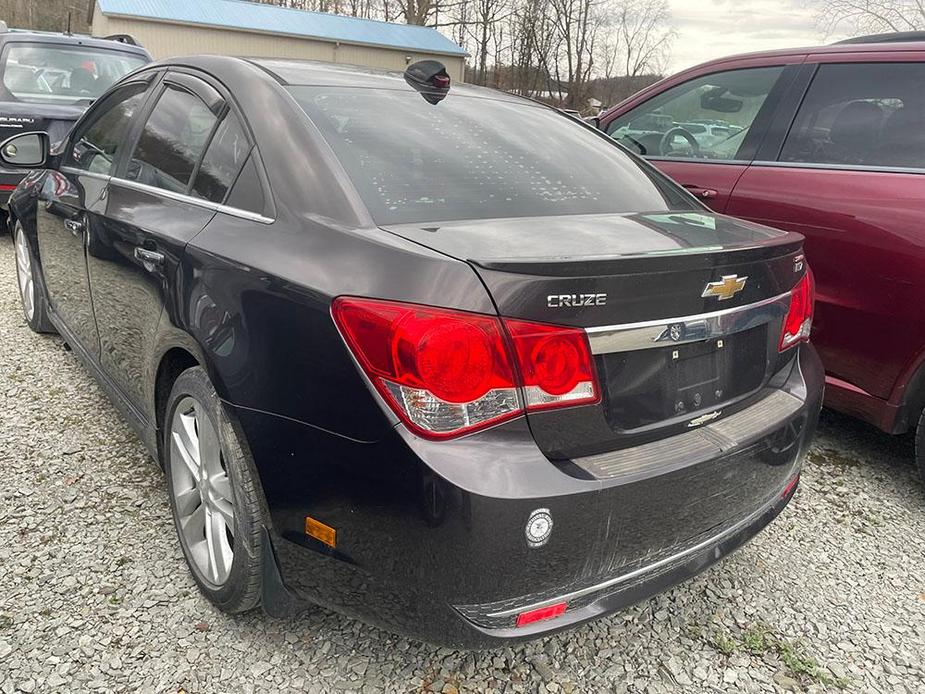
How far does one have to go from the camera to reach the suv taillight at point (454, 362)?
1447 mm

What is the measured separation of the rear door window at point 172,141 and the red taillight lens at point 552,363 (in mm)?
1348

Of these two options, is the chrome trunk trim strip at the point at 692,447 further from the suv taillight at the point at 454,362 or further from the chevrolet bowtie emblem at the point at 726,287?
the chevrolet bowtie emblem at the point at 726,287

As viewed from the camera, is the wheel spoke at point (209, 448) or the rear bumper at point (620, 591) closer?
the rear bumper at point (620, 591)

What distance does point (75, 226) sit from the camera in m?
3.00

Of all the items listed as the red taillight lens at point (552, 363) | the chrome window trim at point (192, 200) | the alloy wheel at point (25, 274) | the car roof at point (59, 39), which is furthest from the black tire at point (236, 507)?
the car roof at point (59, 39)

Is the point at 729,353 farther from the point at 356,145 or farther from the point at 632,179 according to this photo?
the point at 356,145

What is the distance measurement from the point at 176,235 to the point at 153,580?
41.3 inches

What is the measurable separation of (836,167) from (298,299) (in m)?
2.52

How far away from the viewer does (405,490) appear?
147cm

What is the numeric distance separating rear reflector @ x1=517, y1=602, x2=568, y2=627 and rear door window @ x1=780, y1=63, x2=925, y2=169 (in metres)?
2.37

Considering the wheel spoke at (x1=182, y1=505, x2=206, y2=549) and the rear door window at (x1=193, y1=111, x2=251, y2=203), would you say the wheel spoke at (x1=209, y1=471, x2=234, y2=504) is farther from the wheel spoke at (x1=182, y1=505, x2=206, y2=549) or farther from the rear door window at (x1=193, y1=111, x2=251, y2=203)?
the rear door window at (x1=193, y1=111, x2=251, y2=203)

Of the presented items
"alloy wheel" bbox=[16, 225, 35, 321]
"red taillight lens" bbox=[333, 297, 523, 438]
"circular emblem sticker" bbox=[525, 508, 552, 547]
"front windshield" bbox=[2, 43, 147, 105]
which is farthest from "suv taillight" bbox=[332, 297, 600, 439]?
"front windshield" bbox=[2, 43, 147, 105]

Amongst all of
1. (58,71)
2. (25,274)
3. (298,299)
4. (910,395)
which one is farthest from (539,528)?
(58,71)

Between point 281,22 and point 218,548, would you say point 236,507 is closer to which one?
point 218,548
